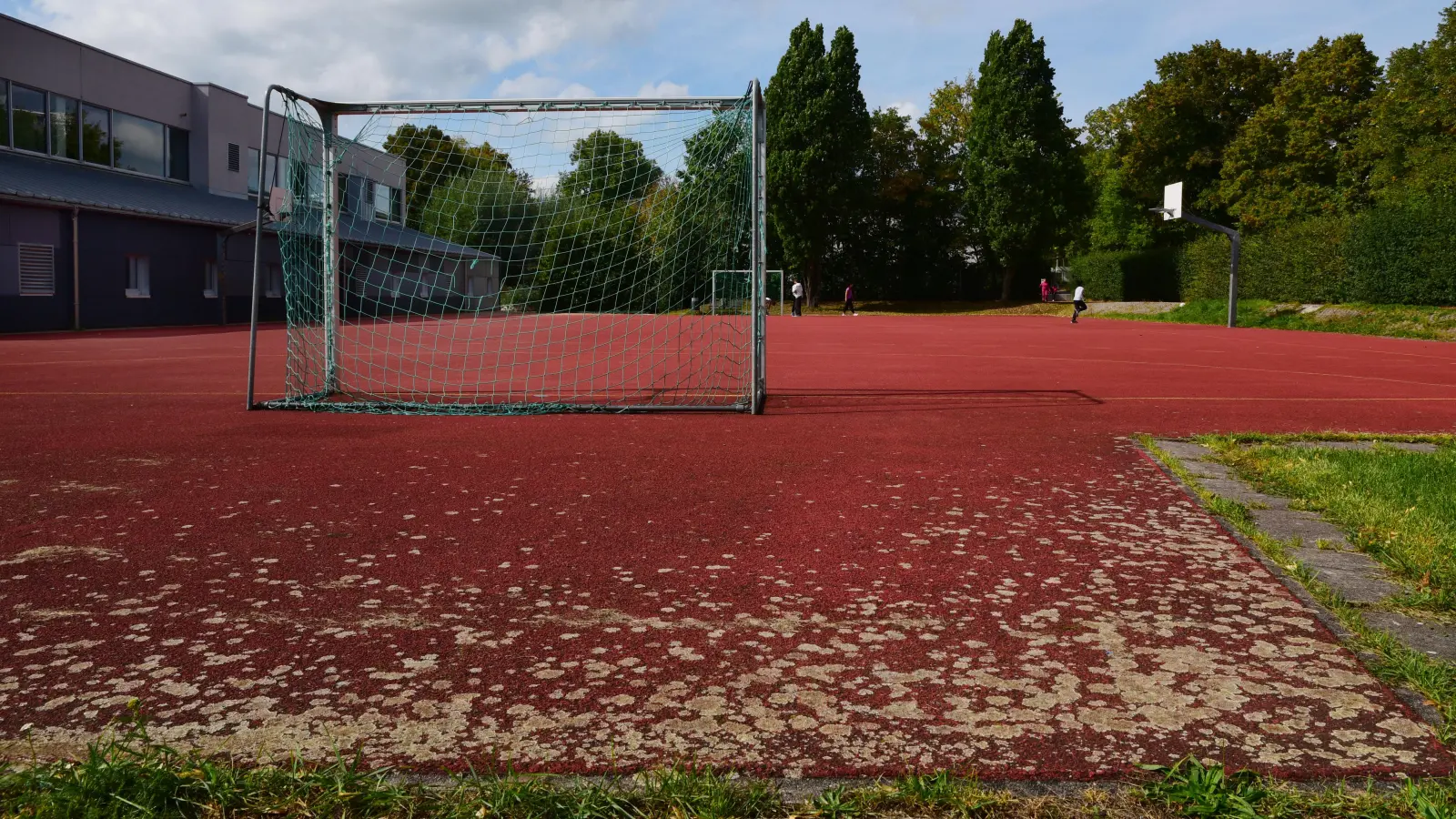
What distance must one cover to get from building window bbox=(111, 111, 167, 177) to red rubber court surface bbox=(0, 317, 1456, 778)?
25634 mm

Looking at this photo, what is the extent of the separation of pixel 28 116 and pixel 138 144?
4.09m

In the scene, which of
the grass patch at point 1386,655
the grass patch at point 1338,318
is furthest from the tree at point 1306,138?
the grass patch at point 1386,655

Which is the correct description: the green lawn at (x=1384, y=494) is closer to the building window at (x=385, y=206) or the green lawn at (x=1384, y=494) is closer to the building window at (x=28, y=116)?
the building window at (x=385, y=206)

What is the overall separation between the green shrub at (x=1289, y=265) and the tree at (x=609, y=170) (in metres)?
23.0

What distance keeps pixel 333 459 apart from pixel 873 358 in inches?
437

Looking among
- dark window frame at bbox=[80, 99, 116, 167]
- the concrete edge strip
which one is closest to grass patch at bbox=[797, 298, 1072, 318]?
dark window frame at bbox=[80, 99, 116, 167]

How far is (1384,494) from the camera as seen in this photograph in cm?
550

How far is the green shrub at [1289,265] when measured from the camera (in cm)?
2967

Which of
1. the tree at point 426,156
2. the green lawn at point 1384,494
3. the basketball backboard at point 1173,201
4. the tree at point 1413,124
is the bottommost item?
the green lawn at point 1384,494

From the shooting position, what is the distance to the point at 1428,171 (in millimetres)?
33344

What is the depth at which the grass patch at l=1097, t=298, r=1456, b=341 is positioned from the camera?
951 inches

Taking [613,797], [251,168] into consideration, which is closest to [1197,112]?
[251,168]

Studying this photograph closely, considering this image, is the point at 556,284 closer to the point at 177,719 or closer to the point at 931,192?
the point at 177,719

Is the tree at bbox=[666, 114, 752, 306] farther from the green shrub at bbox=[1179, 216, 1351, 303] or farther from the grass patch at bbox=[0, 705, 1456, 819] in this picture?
the green shrub at bbox=[1179, 216, 1351, 303]
